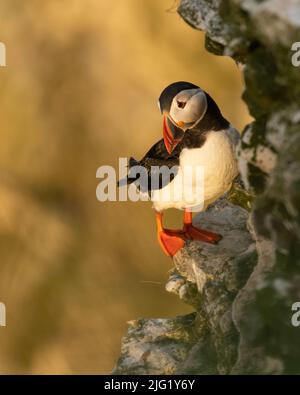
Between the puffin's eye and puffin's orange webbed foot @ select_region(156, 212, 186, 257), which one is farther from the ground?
the puffin's eye

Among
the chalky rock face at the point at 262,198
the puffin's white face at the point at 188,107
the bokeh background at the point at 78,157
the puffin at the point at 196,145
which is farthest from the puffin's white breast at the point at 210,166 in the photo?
the bokeh background at the point at 78,157

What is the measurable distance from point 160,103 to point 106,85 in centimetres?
555

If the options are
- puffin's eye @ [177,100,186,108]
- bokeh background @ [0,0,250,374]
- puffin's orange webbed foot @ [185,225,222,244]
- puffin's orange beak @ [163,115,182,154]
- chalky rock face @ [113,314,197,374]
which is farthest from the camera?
bokeh background @ [0,0,250,374]

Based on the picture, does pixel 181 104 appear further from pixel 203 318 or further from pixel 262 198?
pixel 262 198

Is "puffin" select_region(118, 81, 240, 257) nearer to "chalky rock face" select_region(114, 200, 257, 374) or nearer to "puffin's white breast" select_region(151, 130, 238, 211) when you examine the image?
"puffin's white breast" select_region(151, 130, 238, 211)

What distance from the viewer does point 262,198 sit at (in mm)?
3188

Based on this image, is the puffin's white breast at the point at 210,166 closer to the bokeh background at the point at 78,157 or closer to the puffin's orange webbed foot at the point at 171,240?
the puffin's orange webbed foot at the point at 171,240

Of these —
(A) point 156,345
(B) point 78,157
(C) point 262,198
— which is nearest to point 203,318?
(A) point 156,345

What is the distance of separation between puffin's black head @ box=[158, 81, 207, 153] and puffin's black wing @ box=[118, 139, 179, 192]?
120mm

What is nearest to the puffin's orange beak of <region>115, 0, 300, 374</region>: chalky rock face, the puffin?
the puffin

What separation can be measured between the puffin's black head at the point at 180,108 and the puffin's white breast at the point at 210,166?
3.9 inches

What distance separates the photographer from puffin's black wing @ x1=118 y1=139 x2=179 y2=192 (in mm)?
4855

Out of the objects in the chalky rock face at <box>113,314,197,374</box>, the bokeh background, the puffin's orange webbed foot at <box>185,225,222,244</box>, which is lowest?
the chalky rock face at <box>113,314,197,374</box>
